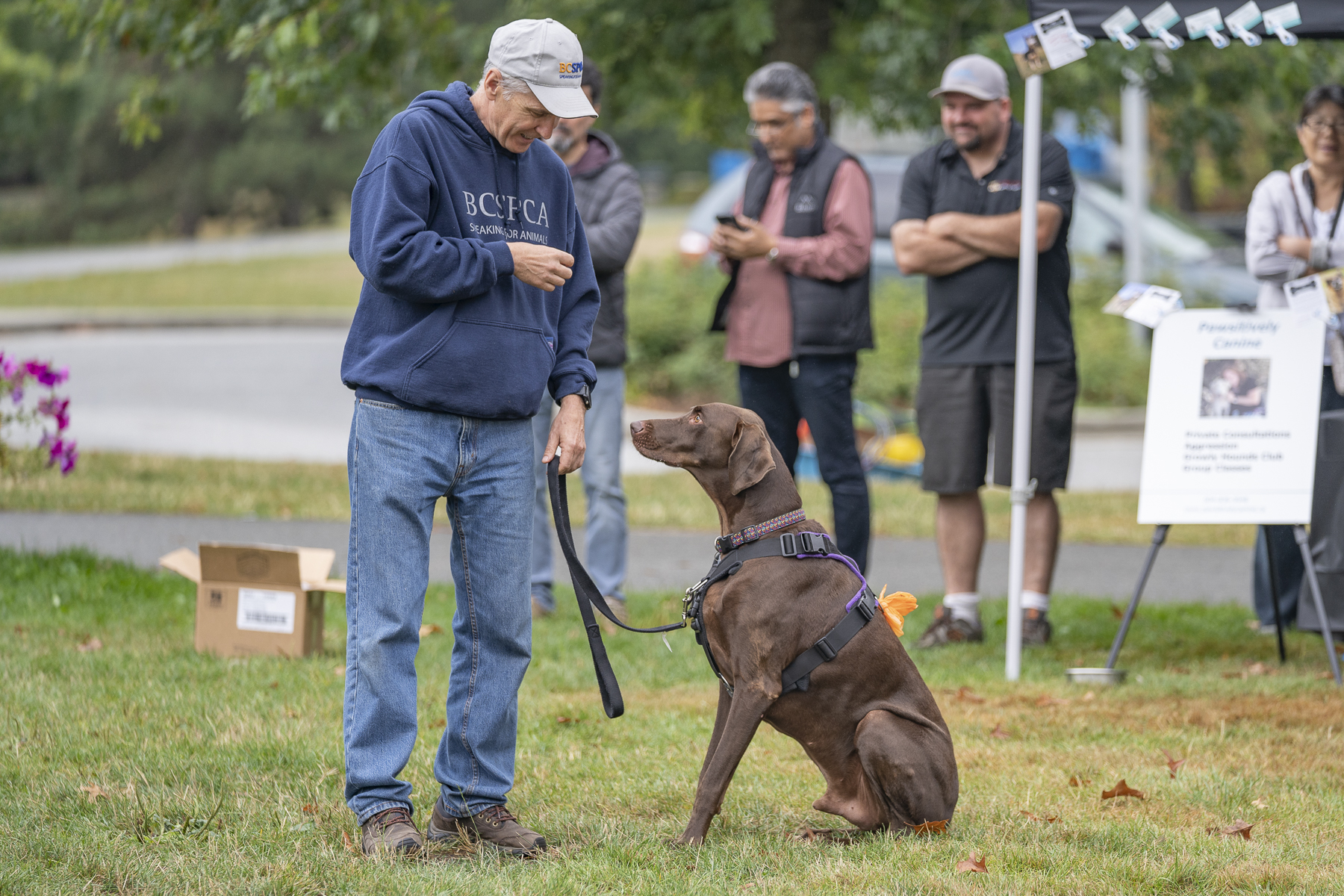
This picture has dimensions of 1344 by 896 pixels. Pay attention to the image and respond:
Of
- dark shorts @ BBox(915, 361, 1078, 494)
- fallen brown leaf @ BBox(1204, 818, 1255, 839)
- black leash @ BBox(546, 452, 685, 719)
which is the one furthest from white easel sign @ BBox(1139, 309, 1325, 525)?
black leash @ BBox(546, 452, 685, 719)

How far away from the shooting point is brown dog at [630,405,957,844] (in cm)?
372

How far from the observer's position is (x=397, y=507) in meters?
3.57

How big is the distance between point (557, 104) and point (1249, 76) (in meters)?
9.35

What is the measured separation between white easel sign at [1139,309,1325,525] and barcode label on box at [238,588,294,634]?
11.5 ft

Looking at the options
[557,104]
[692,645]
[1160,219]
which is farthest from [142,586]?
[1160,219]

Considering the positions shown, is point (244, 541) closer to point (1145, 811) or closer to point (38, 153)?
point (1145, 811)

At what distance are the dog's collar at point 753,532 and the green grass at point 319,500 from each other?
4.86 meters

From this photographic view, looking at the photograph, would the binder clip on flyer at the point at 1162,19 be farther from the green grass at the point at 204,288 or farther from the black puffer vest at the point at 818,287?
the green grass at the point at 204,288

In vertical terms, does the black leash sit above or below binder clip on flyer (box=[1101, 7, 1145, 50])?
below

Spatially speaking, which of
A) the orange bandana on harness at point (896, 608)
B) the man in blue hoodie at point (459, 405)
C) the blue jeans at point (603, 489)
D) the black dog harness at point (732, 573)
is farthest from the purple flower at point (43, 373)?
the orange bandana on harness at point (896, 608)

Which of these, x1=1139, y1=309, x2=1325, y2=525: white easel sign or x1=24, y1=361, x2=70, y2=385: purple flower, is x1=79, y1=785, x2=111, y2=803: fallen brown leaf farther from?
x1=1139, y1=309, x2=1325, y2=525: white easel sign

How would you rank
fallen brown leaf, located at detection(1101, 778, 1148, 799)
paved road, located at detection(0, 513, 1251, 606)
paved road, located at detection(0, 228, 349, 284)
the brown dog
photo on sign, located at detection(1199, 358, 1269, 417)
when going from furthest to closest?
paved road, located at detection(0, 228, 349, 284), paved road, located at detection(0, 513, 1251, 606), photo on sign, located at detection(1199, 358, 1269, 417), fallen brown leaf, located at detection(1101, 778, 1148, 799), the brown dog

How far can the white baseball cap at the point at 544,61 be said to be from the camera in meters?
3.43

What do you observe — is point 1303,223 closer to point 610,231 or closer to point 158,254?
point 610,231
